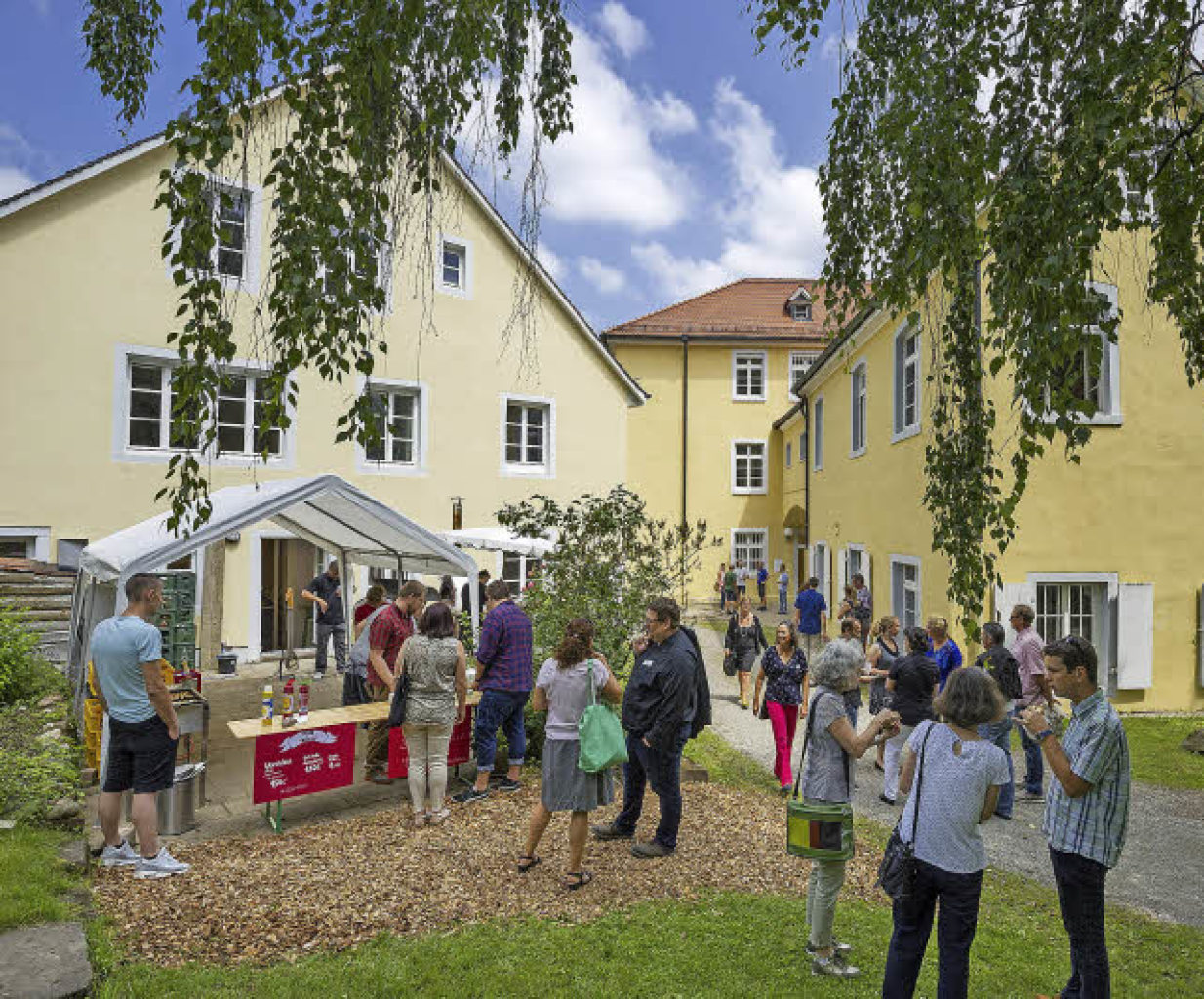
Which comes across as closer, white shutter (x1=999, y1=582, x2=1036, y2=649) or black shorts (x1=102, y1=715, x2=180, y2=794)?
black shorts (x1=102, y1=715, x2=180, y2=794)

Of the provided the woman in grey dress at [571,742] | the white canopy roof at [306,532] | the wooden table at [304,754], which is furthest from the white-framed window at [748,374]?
the woman in grey dress at [571,742]

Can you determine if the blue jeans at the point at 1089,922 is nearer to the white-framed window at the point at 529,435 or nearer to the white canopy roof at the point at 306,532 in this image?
the white canopy roof at the point at 306,532

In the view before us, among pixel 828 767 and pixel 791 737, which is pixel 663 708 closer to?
pixel 828 767

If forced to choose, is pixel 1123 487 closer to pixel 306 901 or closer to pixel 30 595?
pixel 306 901

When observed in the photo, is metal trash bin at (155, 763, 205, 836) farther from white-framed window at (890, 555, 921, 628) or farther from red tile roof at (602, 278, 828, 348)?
red tile roof at (602, 278, 828, 348)

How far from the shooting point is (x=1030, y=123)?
3.58 metres

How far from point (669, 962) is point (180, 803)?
406 centimetres

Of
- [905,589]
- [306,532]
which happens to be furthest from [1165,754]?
[306,532]

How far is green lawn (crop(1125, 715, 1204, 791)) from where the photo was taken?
344 inches

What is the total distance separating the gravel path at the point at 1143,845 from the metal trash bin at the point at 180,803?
18.6ft

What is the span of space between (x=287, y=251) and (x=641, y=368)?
26.5 meters

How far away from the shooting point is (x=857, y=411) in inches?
683

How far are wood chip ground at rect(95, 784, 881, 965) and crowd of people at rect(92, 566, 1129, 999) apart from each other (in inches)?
8.2

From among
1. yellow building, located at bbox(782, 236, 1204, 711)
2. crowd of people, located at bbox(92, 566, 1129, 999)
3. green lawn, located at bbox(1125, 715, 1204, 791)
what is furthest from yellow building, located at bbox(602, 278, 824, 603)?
crowd of people, located at bbox(92, 566, 1129, 999)
